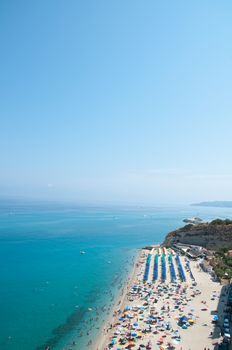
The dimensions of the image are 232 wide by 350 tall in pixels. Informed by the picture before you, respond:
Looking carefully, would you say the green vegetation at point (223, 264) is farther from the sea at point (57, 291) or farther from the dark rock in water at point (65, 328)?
the dark rock in water at point (65, 328)

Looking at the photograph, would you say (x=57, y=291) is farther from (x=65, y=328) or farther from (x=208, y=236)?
(x=208, y=236)

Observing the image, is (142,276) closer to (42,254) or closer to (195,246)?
(195,246)

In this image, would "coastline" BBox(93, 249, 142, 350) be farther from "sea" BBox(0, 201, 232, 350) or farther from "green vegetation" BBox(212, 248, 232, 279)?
"green vegetation" BBox(212, 248, 232, 279)

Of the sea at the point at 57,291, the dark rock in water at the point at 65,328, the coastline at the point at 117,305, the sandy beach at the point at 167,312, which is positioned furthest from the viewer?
the sea at the point at 57,291

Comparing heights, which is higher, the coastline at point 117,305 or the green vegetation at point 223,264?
the green vegetation at point 223,264

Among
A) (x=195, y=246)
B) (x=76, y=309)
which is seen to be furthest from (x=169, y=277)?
(x=195, y=246)

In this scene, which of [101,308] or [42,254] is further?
[42,254]

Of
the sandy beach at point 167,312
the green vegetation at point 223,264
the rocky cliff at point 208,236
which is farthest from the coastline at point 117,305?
the rocky cliff at point 208,236
